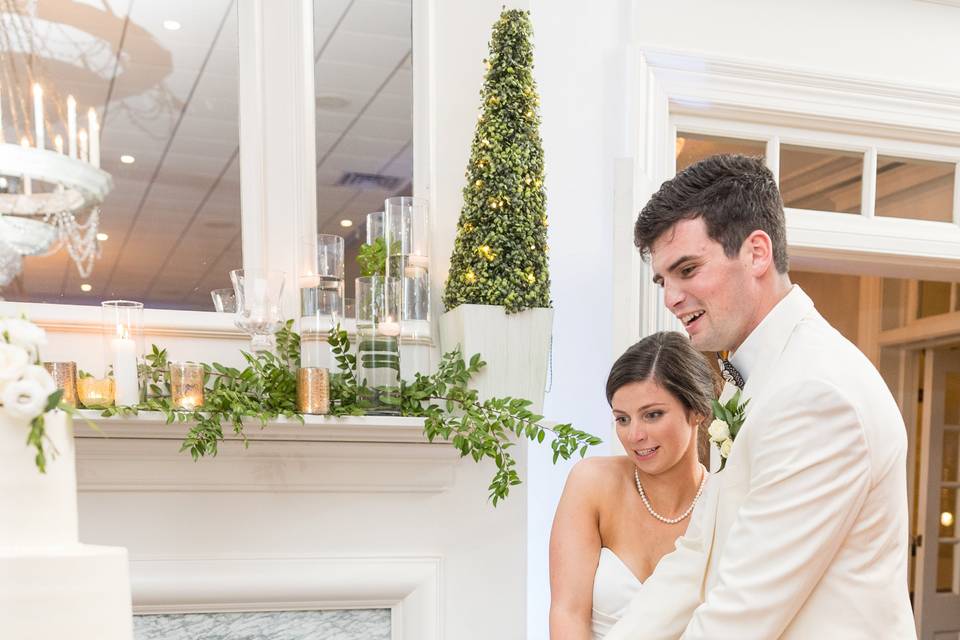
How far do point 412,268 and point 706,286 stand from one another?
91 cm

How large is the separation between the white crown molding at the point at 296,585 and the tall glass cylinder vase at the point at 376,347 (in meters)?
0.46

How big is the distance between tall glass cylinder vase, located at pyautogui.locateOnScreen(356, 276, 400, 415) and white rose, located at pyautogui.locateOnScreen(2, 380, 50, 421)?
3.51ft

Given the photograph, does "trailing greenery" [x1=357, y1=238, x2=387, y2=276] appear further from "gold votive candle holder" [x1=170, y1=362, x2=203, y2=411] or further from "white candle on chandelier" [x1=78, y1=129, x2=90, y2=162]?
"white candle on chandelier" [x1=78, y1=129, x2=90, y2=162]

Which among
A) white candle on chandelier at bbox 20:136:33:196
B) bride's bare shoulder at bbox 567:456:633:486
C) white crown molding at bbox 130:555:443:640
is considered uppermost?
white candle on chandelier at bbox 20:136:33:196

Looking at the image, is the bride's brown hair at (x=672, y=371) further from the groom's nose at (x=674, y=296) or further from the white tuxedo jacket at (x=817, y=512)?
the white tuxedo jacket at (x=817, y=512)

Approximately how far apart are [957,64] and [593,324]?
1607 millimetres

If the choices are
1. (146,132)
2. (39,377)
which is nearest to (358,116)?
(146,132)

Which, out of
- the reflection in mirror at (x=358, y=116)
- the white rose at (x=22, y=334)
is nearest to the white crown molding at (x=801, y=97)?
the reflection in mirror at (x=358, y=116)

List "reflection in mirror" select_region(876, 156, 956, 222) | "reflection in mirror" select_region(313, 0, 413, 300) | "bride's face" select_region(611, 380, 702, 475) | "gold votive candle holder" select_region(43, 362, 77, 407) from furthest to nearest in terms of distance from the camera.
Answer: "reflection in mirror" select_region(876, 156, 956, 222)
"reflection in mirror" select_region(313, 0, 413, 300)
"bride's face" select_region(611, 380, 702, 475)
"gold votive candle holder" select_region(43, 362, 77, 407)

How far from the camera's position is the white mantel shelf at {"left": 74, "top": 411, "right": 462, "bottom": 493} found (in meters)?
2.05

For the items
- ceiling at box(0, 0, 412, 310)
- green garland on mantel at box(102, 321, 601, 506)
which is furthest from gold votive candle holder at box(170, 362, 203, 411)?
ceiling at box(0, 0, 412, 310)

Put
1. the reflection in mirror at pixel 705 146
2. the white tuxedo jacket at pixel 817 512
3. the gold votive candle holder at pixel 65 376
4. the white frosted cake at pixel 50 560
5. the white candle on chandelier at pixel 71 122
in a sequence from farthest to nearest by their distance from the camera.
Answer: the reflection in mirror at pixel 705 146 → the white candle on chandelier at pixel 71 122 → the gold votive candle holder at pixel 65 376 → the white tuxedo jacket at pixel 817 512 → the white frosted cake at pixel 50 560

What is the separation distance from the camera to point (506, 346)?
2172mm

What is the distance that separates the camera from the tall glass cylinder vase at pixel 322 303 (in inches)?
84.5
